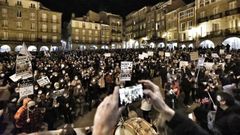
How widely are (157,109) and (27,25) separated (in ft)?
215

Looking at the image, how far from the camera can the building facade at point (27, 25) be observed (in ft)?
198

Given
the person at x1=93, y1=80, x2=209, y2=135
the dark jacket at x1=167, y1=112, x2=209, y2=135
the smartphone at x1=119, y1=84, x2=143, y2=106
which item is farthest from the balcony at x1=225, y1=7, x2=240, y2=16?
the dark jacket at x1=167, y1=112, x2=209, y2=135

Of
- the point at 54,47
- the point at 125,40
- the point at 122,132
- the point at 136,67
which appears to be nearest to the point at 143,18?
the point at 125,40

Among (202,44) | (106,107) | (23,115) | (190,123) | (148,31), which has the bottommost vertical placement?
(23,115)

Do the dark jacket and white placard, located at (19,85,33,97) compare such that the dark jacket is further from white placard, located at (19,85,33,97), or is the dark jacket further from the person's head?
white placard, located at (19,85,33,97)

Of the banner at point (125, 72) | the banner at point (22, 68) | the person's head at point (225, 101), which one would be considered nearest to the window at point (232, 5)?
the banner at point (125, 72)

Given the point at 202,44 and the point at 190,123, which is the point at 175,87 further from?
the point at 202,44

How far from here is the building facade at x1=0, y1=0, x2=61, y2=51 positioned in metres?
60.2

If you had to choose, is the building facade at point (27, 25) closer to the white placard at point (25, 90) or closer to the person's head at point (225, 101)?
the white placard at point (25, 90)

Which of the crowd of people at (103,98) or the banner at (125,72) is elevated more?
the banner at (125,72)

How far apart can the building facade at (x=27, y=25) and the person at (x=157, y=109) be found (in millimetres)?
60062

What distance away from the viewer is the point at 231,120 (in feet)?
12.2

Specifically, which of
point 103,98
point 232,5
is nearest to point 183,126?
point 103,98

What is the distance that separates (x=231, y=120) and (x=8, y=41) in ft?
198
